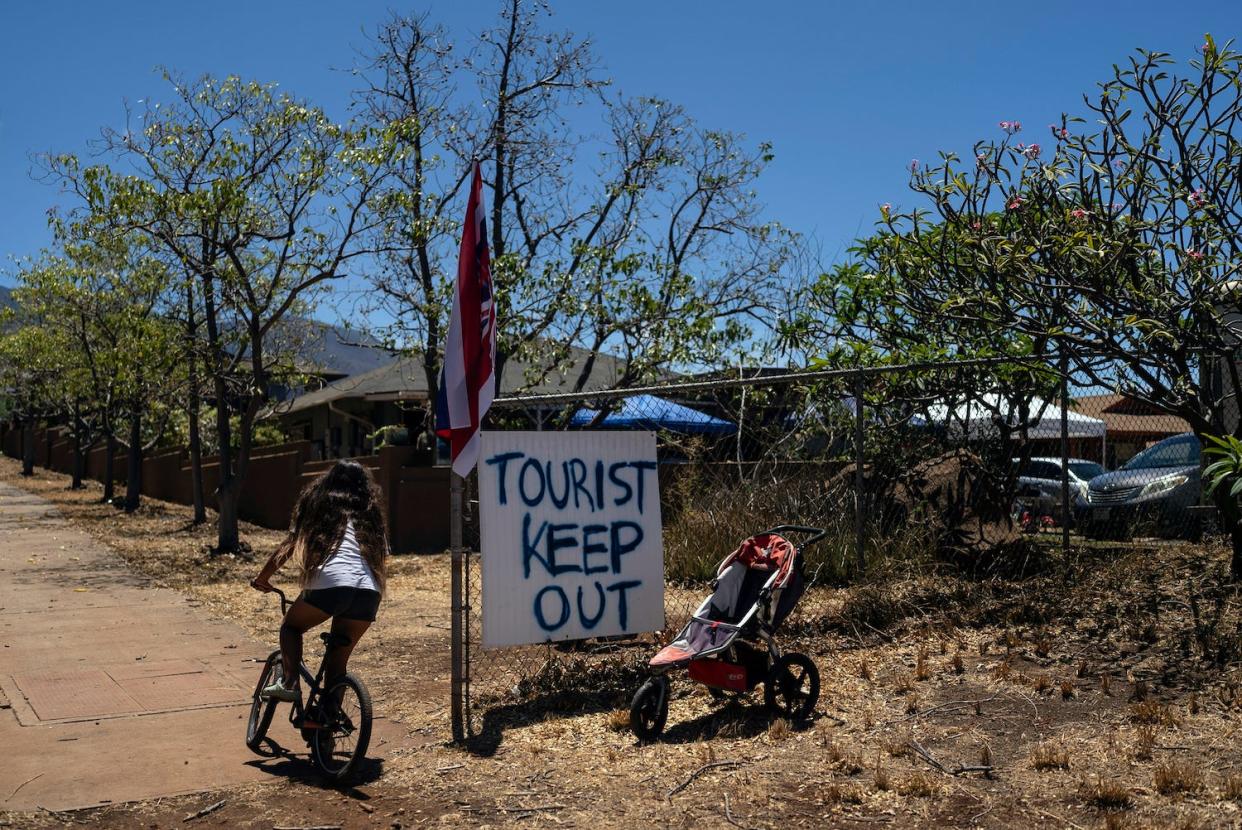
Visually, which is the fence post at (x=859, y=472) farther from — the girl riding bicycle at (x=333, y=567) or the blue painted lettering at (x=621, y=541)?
the girl riding bicycle at (x=333, y=567)

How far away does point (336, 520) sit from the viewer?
594 cm

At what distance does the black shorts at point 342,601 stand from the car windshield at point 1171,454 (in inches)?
284

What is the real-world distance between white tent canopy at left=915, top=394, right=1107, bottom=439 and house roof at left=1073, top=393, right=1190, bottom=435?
0.12 m

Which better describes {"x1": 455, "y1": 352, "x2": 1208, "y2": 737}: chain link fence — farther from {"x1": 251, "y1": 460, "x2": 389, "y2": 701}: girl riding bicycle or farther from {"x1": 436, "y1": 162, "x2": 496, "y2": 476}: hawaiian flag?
{"x1": 251, "y1": 460, "x2": 389, "y2": 701}: girl riding bicycle

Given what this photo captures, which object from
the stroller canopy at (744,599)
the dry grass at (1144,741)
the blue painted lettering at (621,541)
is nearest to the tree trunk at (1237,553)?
the dry grass at (1144,741)

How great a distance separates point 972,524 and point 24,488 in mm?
35734

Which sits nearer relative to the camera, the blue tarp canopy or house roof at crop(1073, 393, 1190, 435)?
house roof at crop(1073, 393, 1190, 435)

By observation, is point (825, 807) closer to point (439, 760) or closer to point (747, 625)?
point (747, 625)

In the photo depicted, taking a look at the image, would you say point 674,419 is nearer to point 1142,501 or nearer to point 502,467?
point 1142,501

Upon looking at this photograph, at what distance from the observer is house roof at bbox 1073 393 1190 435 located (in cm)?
864

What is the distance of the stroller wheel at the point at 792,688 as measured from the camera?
623cm

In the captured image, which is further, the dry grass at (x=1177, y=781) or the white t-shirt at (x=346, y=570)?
the white t-shirt at (x=346, y=570)

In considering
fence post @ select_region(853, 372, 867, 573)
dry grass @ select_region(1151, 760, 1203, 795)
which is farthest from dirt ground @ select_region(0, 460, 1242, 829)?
fence post @ select_region(853, 372, 867, 573)

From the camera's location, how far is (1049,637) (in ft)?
23.3
